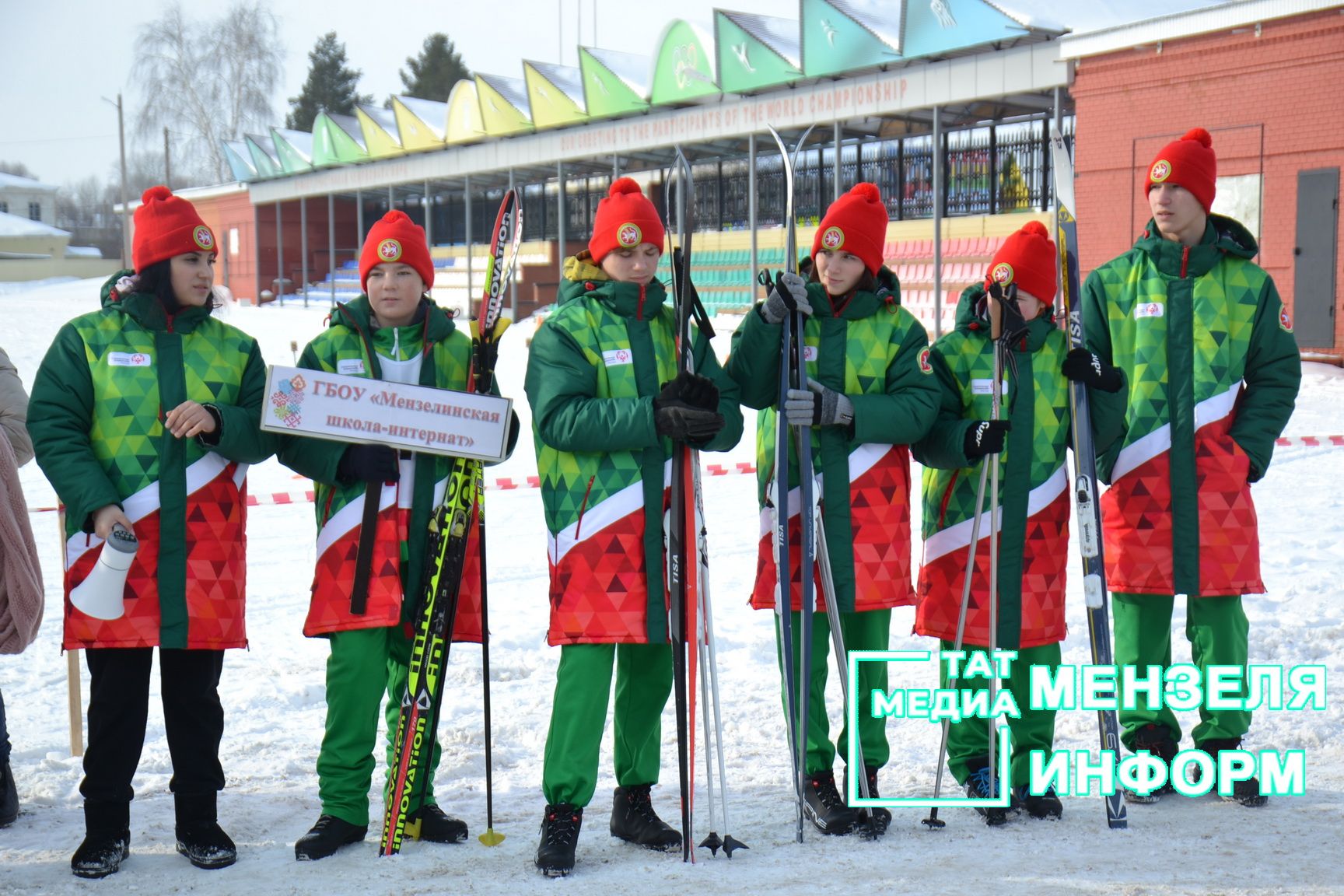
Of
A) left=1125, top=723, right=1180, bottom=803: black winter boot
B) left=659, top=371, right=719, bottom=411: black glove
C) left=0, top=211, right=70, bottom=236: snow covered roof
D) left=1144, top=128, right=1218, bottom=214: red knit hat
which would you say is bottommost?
left=1125, top=723, right=1180, bottom=803: black winter boot

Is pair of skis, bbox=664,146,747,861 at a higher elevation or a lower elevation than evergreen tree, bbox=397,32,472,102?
lower

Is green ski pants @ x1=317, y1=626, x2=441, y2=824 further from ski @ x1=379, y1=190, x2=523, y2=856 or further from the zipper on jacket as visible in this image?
the zipper on jacket

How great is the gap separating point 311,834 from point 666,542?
123cm

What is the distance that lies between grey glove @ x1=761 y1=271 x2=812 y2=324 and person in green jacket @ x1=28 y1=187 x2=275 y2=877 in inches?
56.2

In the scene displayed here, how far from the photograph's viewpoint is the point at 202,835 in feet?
11.2

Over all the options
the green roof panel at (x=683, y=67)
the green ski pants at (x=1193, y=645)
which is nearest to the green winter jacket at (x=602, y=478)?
the green ski pants at (x=1193, y=645)

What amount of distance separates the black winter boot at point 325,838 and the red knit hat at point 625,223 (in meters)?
1.71

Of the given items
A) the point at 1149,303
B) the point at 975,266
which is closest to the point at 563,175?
the point at 975,266

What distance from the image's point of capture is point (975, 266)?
16844mm

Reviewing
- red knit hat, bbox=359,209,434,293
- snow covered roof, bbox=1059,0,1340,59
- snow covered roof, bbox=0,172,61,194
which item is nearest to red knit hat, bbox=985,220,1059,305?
red knit hat, bbox=359,209,434,293

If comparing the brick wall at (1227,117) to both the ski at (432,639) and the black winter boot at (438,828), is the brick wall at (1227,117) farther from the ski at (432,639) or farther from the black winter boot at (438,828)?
the black winter boot at (438,828)

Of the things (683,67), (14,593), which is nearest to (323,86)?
(683,67)

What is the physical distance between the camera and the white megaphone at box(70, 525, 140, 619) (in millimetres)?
3221

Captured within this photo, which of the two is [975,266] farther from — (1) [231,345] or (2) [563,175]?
(1) [231,345]
